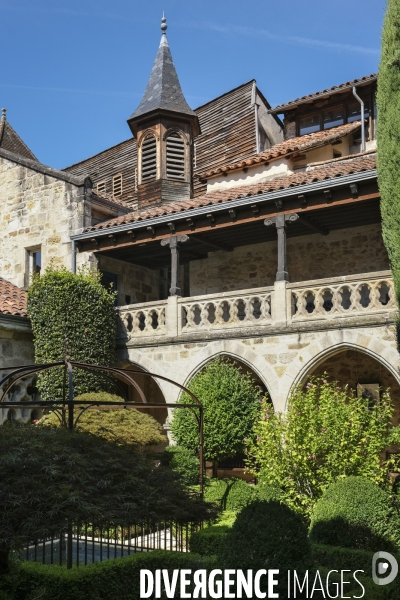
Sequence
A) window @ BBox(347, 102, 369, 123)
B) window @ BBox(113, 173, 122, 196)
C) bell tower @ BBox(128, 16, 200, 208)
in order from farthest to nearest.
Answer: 1. window @ BBox(113, 173, 122, 196)
2. bell tower @ BBox(128, 16, 200, 208)
3. window @ BBox(347, 102, 369, 123)

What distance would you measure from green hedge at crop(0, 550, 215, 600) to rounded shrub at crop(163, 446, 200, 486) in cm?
622

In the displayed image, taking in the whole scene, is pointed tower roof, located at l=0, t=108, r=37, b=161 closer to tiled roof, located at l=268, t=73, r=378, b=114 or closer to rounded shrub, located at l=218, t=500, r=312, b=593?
tiled roof, located at l=268, t=73, r=378, b=114

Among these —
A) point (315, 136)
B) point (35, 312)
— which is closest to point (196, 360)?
point (35, 312)

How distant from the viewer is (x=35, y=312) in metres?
17.1

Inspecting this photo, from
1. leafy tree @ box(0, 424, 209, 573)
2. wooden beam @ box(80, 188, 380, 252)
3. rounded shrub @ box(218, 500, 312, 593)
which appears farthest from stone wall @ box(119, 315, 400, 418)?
rounded shrub @ box(218, 500, 312, 593)

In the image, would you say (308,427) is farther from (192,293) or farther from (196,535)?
(192,293)

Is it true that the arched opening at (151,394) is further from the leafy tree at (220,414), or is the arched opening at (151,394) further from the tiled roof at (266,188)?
the leafy tree at (220,414)

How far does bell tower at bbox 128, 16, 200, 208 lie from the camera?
867 inches

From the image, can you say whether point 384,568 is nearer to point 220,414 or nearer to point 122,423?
point 220,414

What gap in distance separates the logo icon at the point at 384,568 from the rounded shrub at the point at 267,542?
1.76 m

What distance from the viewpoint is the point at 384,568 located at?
28.4 ft

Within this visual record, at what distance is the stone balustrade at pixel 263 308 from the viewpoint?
47.8 ft

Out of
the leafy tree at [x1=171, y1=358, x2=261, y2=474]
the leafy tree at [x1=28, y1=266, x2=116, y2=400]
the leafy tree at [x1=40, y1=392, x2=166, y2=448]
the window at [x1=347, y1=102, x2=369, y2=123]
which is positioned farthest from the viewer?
the window at [x1=347, y1=102, x2=369, y2=123]

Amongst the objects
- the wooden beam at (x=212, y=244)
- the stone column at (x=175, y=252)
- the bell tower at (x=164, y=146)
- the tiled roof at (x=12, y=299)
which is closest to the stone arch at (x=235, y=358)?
the stone column at (x=175, y=252)
